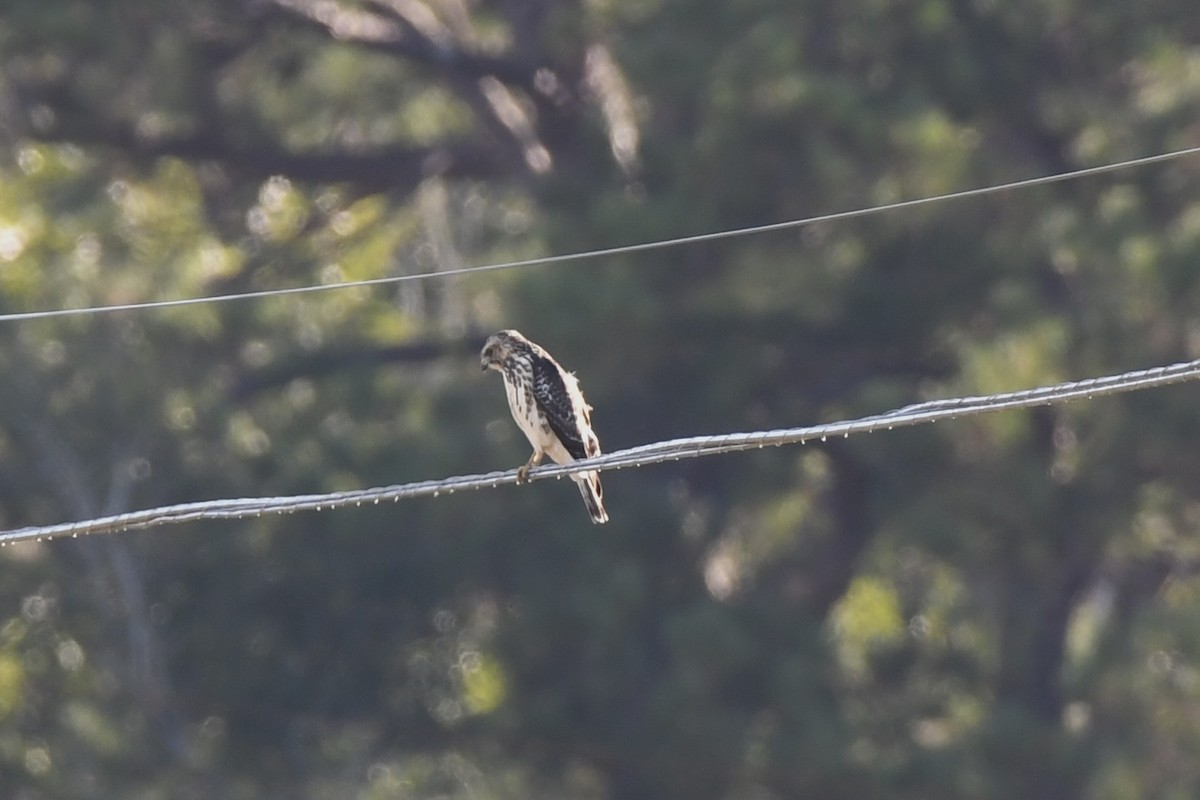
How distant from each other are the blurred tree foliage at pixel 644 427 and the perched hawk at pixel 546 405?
17.7ft

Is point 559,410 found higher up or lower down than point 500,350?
lower down

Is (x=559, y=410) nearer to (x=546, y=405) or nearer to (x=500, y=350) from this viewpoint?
(x=546, y=405)

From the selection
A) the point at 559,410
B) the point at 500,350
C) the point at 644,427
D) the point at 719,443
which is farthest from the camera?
the point at 644,427

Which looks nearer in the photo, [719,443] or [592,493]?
[719,443]

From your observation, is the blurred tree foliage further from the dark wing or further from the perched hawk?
the dark wing

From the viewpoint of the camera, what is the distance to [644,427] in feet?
54.4

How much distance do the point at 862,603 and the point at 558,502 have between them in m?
2.35

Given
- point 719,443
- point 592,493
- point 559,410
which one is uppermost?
point 559,410

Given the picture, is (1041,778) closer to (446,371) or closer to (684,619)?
(684,619)

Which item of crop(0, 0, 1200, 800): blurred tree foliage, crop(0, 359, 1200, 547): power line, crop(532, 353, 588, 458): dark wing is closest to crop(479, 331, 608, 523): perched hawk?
crop(532, 353, 588, 458): dark wing

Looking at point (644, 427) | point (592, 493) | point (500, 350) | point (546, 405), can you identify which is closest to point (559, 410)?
point (546, 405)

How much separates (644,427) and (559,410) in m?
7.97

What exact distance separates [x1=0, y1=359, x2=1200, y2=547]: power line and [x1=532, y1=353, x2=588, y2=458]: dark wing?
2217 mm

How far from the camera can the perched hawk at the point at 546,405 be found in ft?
28.3
